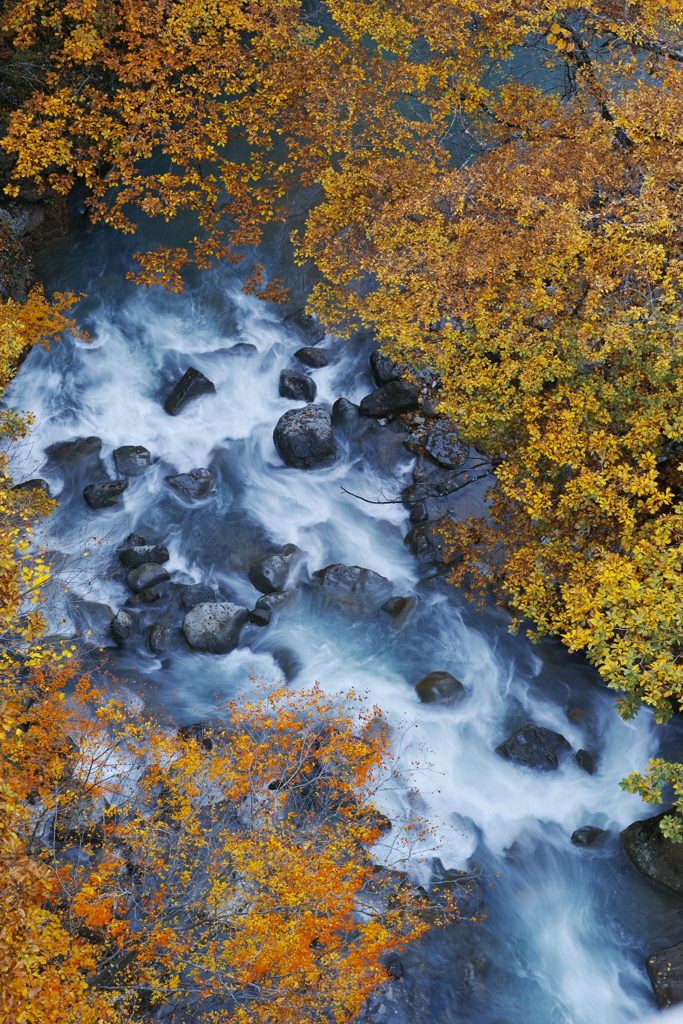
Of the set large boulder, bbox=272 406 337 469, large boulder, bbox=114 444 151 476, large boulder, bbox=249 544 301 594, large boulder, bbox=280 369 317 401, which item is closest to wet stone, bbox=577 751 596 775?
large boulder, bbox=249 544 301 594

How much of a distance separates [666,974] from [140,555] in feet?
44.6

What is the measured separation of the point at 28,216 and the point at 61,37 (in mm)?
4859

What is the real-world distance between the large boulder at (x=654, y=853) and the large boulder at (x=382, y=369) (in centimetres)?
1234

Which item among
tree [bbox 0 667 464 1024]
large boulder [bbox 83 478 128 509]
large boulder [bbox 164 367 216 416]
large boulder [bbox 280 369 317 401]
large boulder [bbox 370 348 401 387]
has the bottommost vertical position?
tree [bbox 0 667 464 1024]

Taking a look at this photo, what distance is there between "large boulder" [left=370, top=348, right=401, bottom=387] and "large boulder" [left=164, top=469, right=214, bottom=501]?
5.59 m

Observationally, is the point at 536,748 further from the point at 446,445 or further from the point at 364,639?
the point at 446,445

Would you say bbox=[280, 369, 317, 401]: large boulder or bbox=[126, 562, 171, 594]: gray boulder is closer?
bbox=[126, 562, 171, 594]: gray boulder

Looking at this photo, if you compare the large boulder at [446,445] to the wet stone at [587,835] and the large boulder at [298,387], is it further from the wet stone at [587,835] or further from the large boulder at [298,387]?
the wet stone at [587,835]

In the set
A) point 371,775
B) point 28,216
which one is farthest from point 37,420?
point 371,775

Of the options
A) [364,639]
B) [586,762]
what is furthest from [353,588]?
[586,762]

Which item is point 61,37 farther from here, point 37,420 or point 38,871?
point 38,871

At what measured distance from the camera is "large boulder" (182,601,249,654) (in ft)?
51.6

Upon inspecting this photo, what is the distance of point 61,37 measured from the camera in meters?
19.0

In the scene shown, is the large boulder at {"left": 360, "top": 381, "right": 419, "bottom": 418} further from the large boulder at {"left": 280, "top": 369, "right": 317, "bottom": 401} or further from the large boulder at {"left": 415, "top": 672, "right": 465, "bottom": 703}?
the large boulder at {"left": 415, "top": 672, "right": 465, "bottom": 703}
